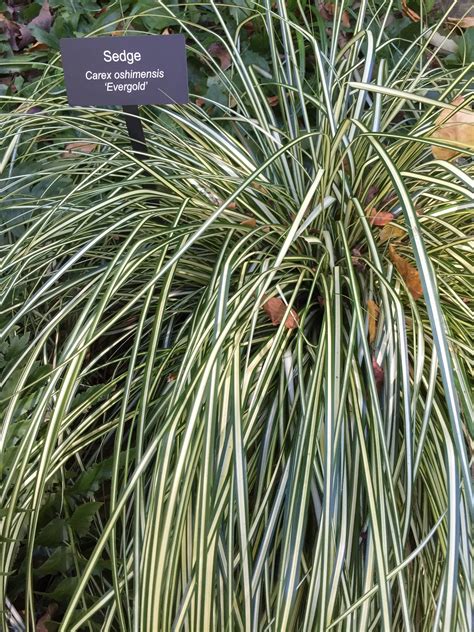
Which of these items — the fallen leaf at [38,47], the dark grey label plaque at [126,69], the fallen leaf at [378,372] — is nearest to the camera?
the fallen leaf at [378,372]

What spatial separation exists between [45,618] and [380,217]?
2.51 feet

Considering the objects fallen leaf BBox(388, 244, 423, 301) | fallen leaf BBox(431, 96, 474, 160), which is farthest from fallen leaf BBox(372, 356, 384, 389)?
fallen leaf BBox(431, 96, 474, 160)

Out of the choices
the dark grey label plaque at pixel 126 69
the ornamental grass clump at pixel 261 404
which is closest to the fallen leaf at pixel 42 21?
the ornamental grass clump at pixel 261 404

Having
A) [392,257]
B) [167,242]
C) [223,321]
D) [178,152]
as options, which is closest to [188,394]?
[223,321]

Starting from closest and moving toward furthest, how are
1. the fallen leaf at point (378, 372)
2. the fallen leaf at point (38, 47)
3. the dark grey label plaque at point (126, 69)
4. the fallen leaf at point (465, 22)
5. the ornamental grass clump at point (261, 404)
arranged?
the ornamental grass clump at point (261, 404), the fallen leaf at point (378, 372), the dark grey label plaque at point (126, 69), the fallen leaf at point (465, 22), the fallen leaf at point (38, 47)

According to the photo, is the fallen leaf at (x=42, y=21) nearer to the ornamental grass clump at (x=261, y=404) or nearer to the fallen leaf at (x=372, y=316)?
the ornamental grass clump at (x=261, y=404)

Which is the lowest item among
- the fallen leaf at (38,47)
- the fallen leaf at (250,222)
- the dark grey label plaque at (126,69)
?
the fallen leaf at (250,222)

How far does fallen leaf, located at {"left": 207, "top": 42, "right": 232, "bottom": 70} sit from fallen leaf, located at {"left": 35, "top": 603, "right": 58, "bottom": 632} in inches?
48.6

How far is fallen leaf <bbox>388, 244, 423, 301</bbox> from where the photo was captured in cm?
84

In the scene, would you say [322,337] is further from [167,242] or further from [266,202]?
[266,202]

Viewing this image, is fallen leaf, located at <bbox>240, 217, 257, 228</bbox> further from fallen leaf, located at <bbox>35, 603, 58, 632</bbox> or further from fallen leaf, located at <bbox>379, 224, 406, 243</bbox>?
fallen leaf, located at <bbox>35, 603, 58, 632</bbox>

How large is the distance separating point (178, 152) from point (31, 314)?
393 millimetres

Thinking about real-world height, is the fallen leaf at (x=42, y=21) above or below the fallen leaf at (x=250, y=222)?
above

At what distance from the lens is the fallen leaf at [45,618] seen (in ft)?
2.78
